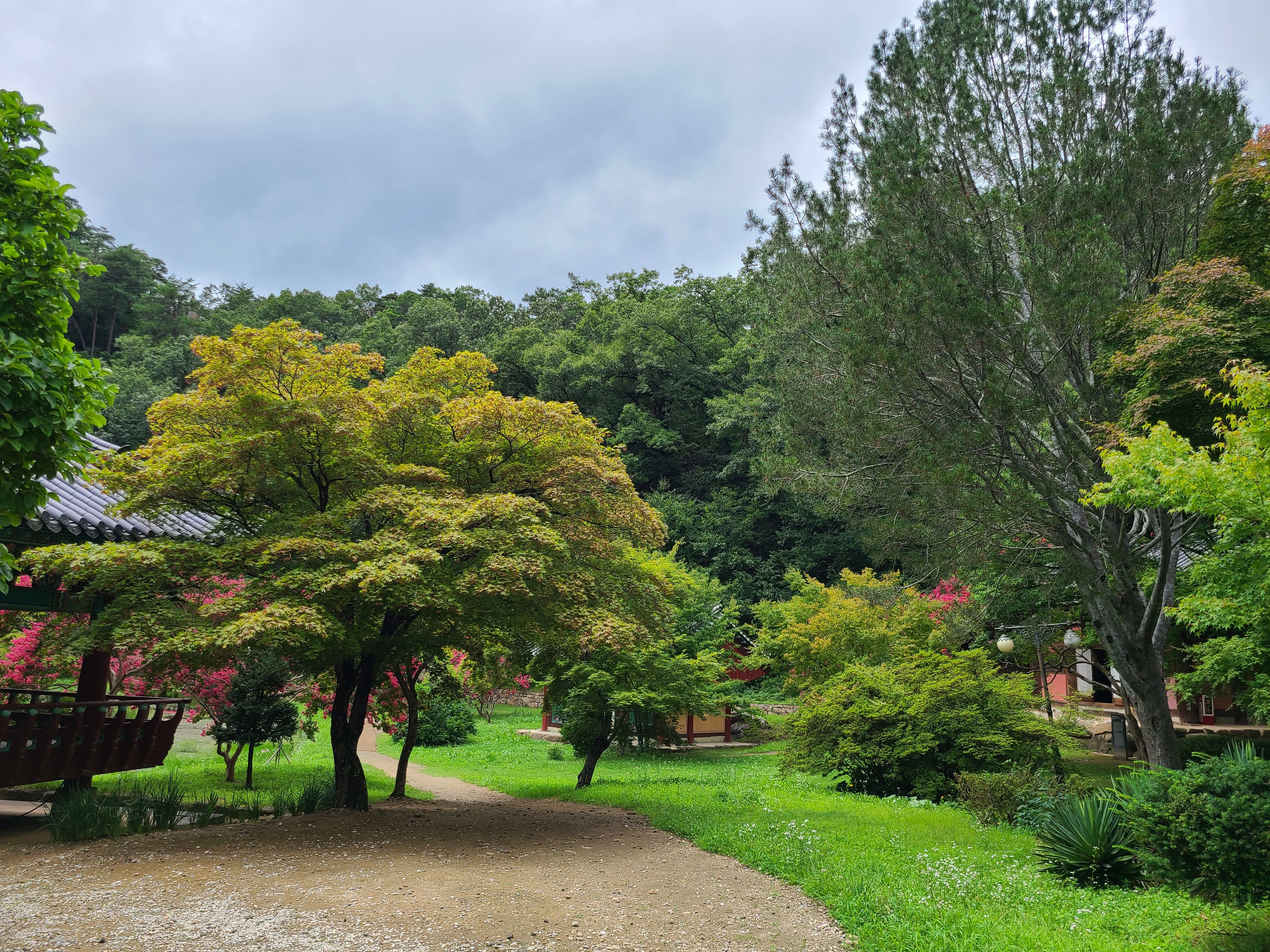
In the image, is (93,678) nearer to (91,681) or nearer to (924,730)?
(91,681)

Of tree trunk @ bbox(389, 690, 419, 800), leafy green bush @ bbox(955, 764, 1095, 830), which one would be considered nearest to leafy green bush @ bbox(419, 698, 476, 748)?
tree trunk @ bbox(389, 690, 419, 800)

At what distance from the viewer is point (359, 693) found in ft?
35.3

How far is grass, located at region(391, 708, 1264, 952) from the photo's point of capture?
5.39m

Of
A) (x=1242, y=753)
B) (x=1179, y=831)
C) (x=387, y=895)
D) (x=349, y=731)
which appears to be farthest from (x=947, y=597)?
(x=387, y=895)

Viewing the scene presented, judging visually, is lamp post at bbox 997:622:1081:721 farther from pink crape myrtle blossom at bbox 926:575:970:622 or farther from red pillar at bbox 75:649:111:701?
red pillar at bbox 75:649:111:701

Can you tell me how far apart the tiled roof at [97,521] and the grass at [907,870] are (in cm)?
717

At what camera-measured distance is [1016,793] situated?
33.7ft

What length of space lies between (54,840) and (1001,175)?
14062 mm

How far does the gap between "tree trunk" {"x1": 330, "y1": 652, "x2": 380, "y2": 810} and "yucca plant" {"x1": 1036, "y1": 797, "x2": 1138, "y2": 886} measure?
7.87 meters

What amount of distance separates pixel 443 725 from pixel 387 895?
17.1 meters

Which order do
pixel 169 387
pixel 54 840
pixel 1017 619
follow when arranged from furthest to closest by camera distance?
pixel 169 387 < pixel 1017 619 < pixel 54 840

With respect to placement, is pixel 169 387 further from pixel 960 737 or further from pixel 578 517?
pixel 960 737

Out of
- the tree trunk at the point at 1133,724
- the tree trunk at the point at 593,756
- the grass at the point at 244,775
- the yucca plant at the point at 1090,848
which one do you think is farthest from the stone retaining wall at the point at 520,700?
the yucca plant at the point at 1090,848

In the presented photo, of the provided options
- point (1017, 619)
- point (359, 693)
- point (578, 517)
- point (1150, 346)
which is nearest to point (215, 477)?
point (359, 693)
